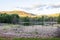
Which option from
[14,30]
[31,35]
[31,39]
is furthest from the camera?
[14,30]

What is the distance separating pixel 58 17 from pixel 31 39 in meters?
2.68

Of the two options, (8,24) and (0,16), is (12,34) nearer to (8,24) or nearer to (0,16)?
(8,24)

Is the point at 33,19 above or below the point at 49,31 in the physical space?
above

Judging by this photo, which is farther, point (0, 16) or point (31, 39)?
point (0, 16)

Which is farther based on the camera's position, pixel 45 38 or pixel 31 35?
pixel 31 35

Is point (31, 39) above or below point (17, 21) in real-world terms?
below

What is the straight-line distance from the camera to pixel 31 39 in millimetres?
8781

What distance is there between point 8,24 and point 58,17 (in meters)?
3.33

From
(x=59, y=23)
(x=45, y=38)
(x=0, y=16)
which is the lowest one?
(x=45, y=38)

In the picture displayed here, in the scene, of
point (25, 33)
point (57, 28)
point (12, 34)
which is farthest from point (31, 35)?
point (57, 28)

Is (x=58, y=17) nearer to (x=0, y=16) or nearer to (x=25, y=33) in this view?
(x=25, y=33)

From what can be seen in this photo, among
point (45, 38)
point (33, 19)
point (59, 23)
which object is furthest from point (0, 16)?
point (59, 23)

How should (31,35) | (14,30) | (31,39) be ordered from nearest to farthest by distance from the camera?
(31,39), (31,35), (14,30)

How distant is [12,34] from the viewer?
32.5 feet
